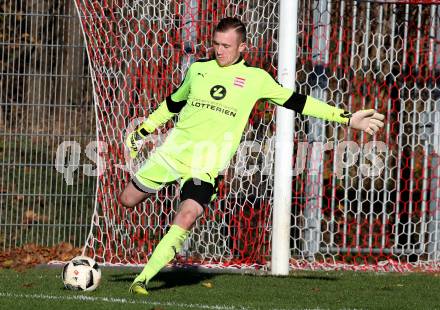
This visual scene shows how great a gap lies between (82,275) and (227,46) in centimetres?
188

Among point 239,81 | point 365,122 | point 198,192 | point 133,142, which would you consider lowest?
point 198,192

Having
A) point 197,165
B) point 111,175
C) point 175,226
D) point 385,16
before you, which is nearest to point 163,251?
point 175,226

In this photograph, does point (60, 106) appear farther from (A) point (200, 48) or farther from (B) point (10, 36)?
(A) point (200, 48)

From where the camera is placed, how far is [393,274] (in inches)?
331

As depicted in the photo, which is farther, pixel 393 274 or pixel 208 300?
pixel 393 274

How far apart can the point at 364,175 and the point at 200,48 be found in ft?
6.70

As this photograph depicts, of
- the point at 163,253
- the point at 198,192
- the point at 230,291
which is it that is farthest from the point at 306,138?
the point at 163,253

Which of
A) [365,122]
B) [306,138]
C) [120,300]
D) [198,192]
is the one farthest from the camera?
[306,138]

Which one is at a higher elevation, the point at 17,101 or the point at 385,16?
the point at 385,16

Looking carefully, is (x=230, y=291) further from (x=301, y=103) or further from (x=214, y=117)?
(x=301, y=103)

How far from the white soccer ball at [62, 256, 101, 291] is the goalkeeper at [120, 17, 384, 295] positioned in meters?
0.66

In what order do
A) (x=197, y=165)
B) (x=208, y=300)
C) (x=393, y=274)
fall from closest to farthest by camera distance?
1. (x=208, y=300)
2. (x=197, y=165)
3. (x=393, y=274)

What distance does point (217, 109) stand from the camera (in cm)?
679

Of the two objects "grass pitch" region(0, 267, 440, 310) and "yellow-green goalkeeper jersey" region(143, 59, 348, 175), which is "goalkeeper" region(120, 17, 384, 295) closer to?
"yellow-green goalkeeper jersey" region(143, 59, 348, 175)
